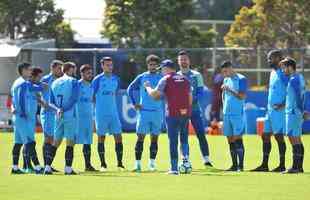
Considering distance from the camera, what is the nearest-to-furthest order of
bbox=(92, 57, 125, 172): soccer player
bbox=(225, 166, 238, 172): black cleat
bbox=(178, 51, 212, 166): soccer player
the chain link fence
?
bbox=(225, 166, 238, 172): black cleat → bbox=(178, 51, 212, 166): soccer player → bbox=(92, 57, 125, 172): soccer player → the chain link fence

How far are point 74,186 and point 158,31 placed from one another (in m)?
26.9

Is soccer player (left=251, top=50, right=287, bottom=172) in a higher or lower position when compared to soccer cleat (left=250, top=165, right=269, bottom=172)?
higher

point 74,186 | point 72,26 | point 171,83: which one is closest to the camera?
point 74,186

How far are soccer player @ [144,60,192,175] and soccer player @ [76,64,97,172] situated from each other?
205 cm

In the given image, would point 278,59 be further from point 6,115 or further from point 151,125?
point 6,115

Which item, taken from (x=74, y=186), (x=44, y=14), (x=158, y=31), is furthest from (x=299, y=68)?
(x=74, y=186)

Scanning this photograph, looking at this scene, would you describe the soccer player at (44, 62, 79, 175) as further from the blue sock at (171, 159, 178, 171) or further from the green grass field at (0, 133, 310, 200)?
the blue sock at (171, 159, 178, 171)

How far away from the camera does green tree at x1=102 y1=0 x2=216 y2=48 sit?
44.9 meters

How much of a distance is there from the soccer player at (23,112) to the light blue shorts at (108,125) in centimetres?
179

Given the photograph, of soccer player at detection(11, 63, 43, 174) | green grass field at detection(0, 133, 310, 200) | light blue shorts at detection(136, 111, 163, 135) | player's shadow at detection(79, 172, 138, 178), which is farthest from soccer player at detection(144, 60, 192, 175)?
soccer player at detection(11, 63, 43, 174)

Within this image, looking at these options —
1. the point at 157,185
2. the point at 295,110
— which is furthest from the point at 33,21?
the point at 157,185

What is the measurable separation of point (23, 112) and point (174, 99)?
294cm

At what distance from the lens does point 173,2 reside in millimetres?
45406

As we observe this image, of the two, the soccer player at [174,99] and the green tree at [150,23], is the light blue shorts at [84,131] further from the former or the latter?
the green tree at [150,23]
